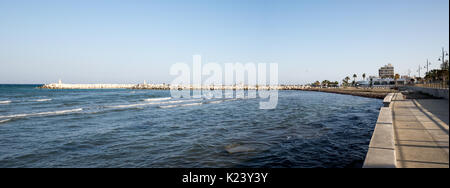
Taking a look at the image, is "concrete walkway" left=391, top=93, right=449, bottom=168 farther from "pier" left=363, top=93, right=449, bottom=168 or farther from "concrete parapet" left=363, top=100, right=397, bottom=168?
"concrete parapet" left=363, top=100, right=397, bottom=168

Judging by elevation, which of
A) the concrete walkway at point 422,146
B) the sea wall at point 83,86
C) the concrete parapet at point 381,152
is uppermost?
the sea wall at point 83,86

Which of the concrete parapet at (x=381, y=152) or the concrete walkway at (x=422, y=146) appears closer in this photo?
the concrete parapet at (x=381, y=152)

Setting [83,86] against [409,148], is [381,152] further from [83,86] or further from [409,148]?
[83,86]

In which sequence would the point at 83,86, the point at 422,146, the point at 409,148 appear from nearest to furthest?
1. the point at 409,148
2. the point at 422,146
3. the point at 83,86

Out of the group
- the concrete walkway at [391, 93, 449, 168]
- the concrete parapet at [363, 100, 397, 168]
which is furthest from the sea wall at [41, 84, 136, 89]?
the concrete walkway at [391, 93, 449, 168]

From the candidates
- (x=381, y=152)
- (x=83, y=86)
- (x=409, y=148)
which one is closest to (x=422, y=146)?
(x=409, y=148)

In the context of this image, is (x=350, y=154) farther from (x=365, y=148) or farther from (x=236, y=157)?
(x=236, y=157)

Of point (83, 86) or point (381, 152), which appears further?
point (83, 86)

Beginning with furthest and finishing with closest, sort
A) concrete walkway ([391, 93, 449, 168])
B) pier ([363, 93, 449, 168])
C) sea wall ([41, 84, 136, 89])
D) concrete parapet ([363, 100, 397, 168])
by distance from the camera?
sea wall ([41, 84, 136, 89])
concrete walkway ([391, 93, 449, 168])
pier ([363, 93, 449, 168])
concrete parapet ([363, 100, 397, 168])

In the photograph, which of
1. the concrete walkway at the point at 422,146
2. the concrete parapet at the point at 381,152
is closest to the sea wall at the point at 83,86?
the concrete parapet at the point at 381,152

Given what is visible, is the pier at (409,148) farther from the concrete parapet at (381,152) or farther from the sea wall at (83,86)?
the sea wall at (83,86)

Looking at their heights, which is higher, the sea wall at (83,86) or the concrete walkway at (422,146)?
the sea wall at (83,86)
